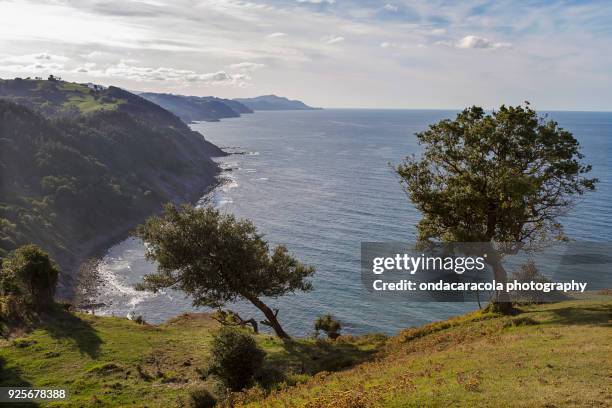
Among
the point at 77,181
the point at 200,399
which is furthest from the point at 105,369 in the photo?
the point at 77,181

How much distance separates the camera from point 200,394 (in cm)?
2719

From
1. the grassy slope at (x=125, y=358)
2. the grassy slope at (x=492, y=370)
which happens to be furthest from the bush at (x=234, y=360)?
the grassy slope at (x=492, y=370)

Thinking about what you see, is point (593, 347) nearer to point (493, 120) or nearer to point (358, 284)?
point (493, 120)

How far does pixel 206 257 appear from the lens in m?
40.1

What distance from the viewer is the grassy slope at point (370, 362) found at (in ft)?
62.6

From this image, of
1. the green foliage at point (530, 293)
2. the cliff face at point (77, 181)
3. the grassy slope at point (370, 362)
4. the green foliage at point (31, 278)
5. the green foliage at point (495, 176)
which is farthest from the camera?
the cliff face at point (77, 181)

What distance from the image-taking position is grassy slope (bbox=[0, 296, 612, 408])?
62.6 ft

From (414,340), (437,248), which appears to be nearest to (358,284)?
(437,248)

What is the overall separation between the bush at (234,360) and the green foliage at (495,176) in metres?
19.4

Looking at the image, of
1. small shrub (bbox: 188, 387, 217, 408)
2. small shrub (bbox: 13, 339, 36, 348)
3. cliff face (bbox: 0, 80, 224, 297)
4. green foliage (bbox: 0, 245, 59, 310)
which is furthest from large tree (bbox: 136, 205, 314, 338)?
cliff face (bbox: 0, 80, 224, 297)

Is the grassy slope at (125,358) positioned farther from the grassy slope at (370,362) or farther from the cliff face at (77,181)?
the cliff face at (77,181)

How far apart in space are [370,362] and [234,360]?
9.89 metres

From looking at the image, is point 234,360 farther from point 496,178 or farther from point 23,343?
point 496,178

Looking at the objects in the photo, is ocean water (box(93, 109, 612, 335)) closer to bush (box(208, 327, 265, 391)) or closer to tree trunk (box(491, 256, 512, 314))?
tree trunk (box(491, 256, 512, 314))
